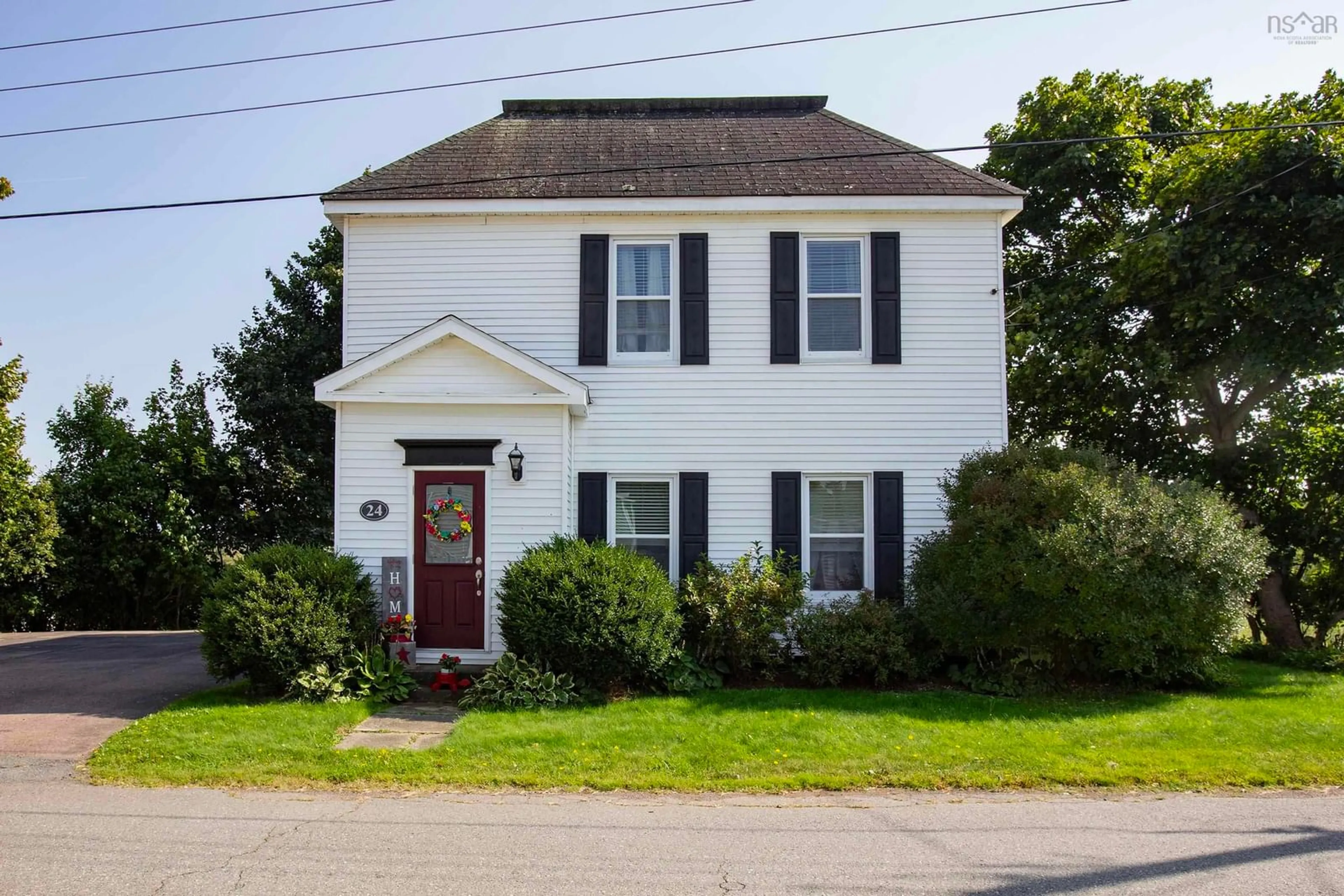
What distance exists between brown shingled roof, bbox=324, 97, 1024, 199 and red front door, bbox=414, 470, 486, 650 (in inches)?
148

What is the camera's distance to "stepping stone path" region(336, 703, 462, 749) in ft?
25.6

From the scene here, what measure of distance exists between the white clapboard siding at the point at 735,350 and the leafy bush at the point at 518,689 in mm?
2460

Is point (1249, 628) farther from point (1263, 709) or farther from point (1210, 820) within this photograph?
point (1210, 820)

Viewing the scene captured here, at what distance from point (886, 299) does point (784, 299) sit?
1.31 m

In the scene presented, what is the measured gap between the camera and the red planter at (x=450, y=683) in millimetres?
9906

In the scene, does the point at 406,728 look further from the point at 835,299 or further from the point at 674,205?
the point at 835,299

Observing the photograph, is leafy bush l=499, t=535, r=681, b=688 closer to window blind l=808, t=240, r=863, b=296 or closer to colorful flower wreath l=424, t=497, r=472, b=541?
colorful flower wreath l=424, t=497, r=472, b=541

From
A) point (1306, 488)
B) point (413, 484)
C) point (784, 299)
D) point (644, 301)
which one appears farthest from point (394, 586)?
point (1306, 488)

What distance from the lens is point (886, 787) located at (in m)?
6.95

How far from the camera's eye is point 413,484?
11.0 metres

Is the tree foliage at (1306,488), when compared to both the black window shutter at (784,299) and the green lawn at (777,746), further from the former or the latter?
the black window shutter at (784,299)

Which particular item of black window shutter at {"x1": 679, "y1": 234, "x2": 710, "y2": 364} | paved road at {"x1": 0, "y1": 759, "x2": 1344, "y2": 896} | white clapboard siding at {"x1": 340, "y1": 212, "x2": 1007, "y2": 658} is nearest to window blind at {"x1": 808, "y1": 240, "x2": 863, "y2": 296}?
white clapboard siding at {"x1": 340, "y1": 212, "x2": 1007, "y2": 658}

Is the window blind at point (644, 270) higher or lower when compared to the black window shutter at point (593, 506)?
higher

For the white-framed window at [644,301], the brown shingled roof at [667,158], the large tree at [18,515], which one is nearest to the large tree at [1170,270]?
the brown shingled roof at [667,158]
